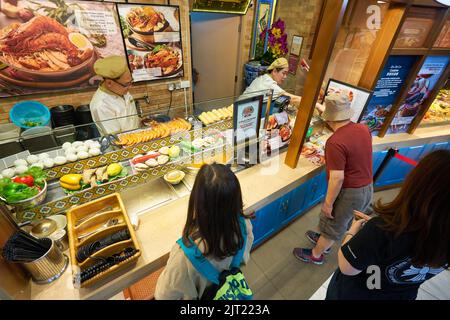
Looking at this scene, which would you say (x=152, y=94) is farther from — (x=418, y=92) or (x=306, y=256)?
→ (x=418, y=92)

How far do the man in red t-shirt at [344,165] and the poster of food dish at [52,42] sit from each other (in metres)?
3.73

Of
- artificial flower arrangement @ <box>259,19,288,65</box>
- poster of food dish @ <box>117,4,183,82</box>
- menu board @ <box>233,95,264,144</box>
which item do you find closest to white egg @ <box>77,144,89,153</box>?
menu board @ <box>233,95,264,144</box>

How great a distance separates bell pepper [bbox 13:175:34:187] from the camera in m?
1.28

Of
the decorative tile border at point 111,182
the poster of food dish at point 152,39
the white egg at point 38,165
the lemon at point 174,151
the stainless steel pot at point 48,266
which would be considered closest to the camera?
the stainless steel pot at point 48,266

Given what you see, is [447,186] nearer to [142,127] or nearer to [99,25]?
[142,127]

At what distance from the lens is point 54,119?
353 cm

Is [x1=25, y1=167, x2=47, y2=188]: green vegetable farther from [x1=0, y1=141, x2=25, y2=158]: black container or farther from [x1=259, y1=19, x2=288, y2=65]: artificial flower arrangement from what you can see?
[x1=259, y1=19, x2=288, y2=65]: artificial flower arrangement

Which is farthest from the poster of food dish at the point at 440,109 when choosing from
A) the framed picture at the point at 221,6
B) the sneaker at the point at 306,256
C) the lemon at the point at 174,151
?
the lemon at the point at 174,151

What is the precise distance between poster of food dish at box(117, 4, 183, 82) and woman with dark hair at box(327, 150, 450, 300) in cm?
433

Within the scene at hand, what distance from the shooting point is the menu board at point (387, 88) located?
2.69 metres

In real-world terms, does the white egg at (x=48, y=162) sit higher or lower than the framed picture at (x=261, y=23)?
lower

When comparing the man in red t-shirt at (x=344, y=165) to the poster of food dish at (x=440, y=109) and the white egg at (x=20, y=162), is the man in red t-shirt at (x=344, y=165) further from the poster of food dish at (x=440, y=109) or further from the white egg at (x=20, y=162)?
the poster of food dish at (x=440, y=109)

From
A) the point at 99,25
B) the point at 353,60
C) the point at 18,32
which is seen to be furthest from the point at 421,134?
the point at 18,32

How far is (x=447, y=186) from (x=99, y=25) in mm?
Answer: 4572
